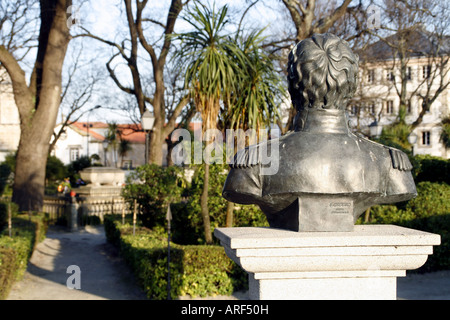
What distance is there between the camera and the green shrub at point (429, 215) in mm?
9352

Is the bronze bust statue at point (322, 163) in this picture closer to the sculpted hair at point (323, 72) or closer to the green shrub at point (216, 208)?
the sculpted hair at point (323, 72)

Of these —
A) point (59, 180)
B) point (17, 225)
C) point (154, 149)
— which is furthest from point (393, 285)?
point (59, 180)

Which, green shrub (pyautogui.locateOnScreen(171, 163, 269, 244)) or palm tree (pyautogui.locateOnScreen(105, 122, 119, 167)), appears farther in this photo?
palm tree (pyautogui.locateOnScreen(105, 122, 119, 167))

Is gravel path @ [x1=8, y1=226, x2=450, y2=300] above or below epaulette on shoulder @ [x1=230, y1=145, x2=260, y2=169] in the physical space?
below

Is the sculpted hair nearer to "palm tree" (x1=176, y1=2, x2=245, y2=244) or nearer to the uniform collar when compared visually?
the uniform collar

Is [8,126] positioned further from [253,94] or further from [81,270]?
[253,94]

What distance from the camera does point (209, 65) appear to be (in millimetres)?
7695

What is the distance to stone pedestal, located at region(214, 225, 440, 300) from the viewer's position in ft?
9.95

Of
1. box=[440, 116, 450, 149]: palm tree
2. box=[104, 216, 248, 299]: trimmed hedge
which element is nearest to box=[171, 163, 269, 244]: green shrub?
box=[104, 216, 248, 299]: trimmed hedge

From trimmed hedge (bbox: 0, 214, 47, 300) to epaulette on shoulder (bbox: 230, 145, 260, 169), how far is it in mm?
4755

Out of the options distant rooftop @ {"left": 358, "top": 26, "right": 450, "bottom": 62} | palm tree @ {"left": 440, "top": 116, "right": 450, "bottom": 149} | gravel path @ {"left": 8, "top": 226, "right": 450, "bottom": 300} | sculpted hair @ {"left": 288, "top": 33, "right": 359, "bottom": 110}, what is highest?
distant rooftop @ {"left": 358, "top": 26, "right": 450, "bottom": 62}

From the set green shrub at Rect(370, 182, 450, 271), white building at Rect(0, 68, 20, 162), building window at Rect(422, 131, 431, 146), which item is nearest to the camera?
green shrub at Rect(370, 182, 450, 271)
